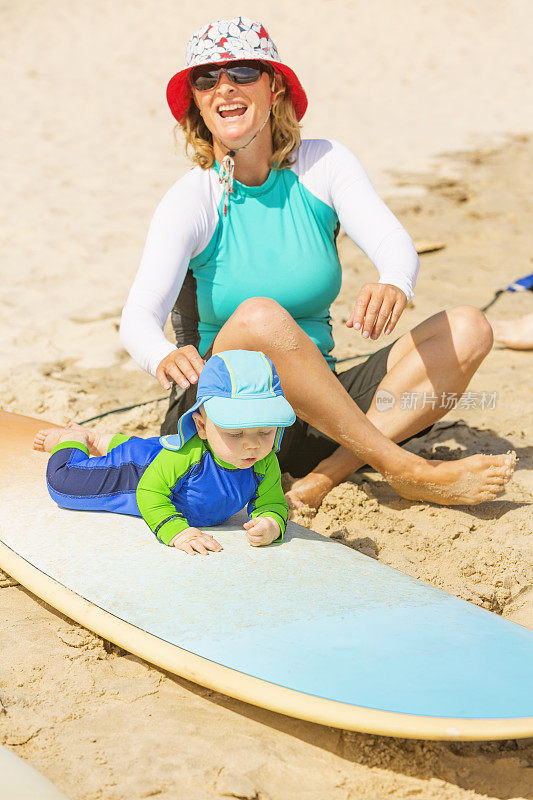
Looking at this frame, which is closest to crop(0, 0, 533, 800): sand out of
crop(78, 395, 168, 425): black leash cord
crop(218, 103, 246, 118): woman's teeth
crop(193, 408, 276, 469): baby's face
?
crop(78, 395, 168, 425): black leash cord

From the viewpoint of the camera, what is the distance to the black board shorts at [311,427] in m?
2.55

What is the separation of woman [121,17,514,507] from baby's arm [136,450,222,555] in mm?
359

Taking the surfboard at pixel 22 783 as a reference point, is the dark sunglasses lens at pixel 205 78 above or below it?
above

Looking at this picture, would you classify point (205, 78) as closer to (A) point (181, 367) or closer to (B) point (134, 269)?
(A) point (181, 367)

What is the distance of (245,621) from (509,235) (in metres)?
4.14

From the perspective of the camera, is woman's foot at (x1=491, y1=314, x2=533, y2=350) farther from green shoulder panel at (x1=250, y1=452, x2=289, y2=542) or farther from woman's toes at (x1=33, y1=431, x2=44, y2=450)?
woman's toes at (x1=33, y1=431, x2=44, y2=450)

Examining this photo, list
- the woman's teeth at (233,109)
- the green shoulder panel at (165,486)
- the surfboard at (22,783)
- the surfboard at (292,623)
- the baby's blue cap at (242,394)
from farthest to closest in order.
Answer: the woman's teeth at (233,109) → the green shoulder panel at (165,486) → the baby's blue cap at (242,394) → the surfboard at (292,623) → the surfboard at (22,783)

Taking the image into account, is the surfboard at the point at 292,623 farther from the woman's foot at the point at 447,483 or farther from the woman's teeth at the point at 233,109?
the woman's teeth at the point at 233,109

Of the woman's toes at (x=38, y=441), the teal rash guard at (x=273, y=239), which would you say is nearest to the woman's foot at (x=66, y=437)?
the woman's toes at (x=38, y=441)

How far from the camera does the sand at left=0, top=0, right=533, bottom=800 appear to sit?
162cm

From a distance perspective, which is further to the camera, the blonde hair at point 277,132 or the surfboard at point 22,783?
the blonde hair at point 277,132

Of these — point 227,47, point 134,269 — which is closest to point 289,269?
point 227,47

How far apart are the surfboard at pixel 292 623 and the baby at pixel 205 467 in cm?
5

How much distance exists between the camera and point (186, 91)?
2.43 m
